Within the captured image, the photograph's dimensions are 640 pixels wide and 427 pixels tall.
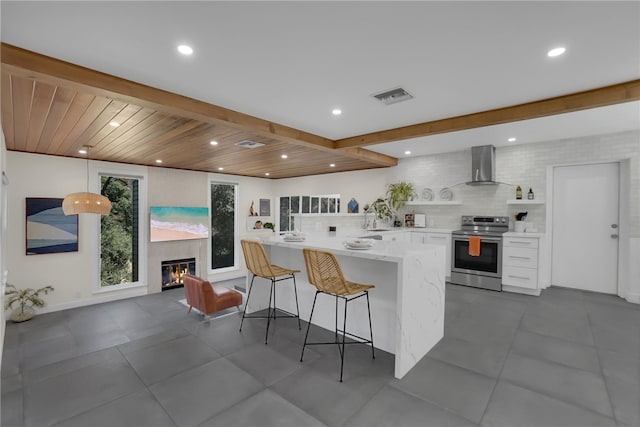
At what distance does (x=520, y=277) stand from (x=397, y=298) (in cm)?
368

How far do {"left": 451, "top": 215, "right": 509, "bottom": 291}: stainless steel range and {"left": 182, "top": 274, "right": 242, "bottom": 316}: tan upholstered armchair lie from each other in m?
4.00

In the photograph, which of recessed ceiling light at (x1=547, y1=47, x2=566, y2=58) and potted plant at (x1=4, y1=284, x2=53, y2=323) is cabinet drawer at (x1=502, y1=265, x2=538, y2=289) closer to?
recessed ceiling light at (x1=547, y1=47, x2=566, y2=58)

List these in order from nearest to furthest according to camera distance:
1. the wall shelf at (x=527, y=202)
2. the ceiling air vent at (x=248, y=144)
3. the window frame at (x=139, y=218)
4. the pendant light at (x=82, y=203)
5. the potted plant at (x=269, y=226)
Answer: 1. the pendant light at (x=82, y=203)
2. the ceiling air vent at (x=248, y=144)
3. the wall shelf at (x=527, y=202)
4. the window frame at (x=139, y=218)
5. the potted plant at (x=269, y=226)

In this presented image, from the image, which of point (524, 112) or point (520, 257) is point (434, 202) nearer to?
point (520, 257)

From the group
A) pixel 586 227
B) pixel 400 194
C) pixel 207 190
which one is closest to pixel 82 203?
pixel 207 190

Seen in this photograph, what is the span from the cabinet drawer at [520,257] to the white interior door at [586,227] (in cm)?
92

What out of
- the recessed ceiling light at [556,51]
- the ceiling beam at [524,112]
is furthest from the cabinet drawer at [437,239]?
the recessed ceiling light at [556,51]

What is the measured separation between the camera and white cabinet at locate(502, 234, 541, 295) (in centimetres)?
484

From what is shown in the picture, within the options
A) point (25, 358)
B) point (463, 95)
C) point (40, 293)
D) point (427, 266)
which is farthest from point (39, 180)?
point (463, 95)

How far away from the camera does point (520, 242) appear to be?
4.96m

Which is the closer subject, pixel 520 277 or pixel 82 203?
pixel 82 203

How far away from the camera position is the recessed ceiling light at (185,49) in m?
2.15

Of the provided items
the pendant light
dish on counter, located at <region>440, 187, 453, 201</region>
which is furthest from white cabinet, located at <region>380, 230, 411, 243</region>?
the pendant light

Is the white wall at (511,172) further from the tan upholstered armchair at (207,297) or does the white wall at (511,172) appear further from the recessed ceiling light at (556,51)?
the tan upholstered armchair at (207,297)
